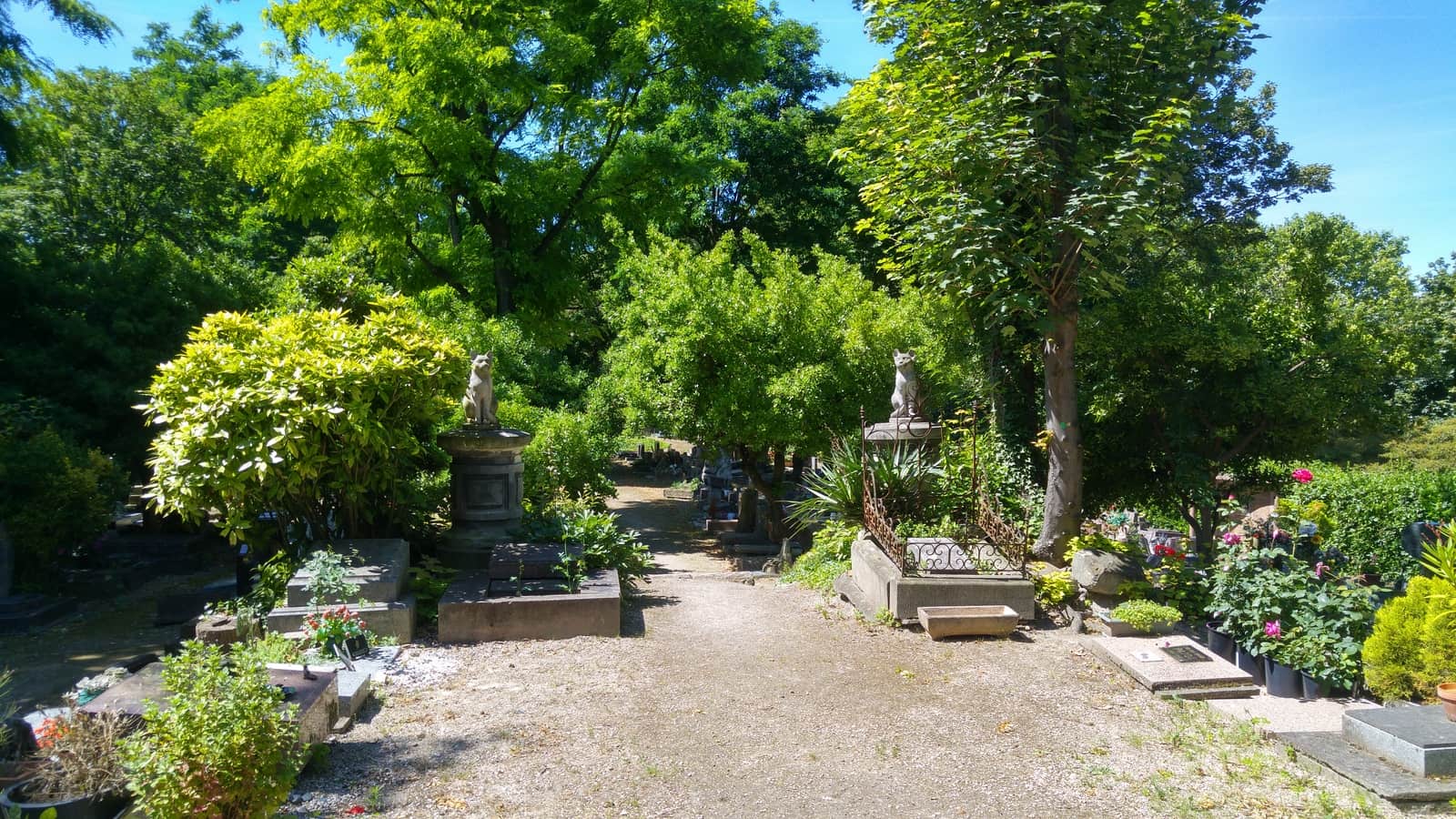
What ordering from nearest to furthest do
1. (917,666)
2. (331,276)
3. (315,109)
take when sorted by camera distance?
1. (917,666)
2. (331,276)
3. (315,109)

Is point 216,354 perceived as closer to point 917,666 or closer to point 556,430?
point 556,430

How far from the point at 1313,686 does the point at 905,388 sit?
5308 mm

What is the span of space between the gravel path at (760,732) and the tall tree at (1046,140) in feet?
10.3

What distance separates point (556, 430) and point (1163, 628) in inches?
326

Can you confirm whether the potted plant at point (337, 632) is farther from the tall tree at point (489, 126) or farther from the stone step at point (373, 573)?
the tall tree at point (489, 126)

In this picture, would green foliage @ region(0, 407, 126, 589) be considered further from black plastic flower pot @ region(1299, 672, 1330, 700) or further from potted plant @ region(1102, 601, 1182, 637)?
black plastic flower pot @ region(1299, 672, 1330, 700)

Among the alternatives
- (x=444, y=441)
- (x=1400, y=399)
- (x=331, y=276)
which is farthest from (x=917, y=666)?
(x=1400, y=399)

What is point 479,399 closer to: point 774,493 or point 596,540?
point 596,540

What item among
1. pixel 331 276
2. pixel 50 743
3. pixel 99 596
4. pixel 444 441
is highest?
pixel 331 276


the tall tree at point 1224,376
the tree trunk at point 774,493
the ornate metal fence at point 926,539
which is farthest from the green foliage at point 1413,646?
the tree trunk at point 774,493

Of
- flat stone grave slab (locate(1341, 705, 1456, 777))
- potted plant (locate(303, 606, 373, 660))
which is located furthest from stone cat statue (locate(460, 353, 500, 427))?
flat stone grave slab (locate(1341, 705, 1456, 777))

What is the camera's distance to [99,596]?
12258mm

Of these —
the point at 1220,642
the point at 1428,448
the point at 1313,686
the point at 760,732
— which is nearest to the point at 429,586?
the point at 760,732

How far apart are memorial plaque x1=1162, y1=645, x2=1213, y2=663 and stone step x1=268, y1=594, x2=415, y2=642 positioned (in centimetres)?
636
